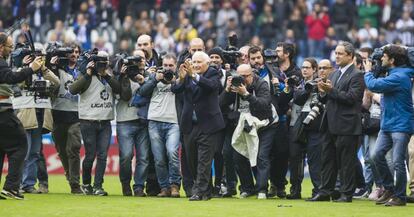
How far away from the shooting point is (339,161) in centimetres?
1700

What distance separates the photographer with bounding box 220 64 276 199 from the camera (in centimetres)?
1766

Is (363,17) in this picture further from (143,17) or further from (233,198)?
(233,198)

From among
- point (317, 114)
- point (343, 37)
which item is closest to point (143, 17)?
point (343, 37)

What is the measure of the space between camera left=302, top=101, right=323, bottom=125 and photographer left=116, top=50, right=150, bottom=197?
2690 millimetres

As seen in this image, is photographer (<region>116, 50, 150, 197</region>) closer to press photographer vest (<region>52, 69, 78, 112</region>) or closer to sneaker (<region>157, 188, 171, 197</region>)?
sneaker (<region>157, 188, 171, 197</region>)

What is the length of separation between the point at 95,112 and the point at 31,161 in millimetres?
1347

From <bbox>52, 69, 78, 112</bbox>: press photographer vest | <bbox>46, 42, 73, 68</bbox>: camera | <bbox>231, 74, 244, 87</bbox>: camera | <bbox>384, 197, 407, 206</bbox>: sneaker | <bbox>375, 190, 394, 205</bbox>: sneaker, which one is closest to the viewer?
<bbox>384, 197, 407, 206</bbox>: sneaker

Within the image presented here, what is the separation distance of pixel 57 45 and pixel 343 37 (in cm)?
1557

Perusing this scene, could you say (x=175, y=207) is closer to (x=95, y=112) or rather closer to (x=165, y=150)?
(x=165, y=150)

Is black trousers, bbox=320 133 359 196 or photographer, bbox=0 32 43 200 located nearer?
photographer, bbox=0 32 43 200

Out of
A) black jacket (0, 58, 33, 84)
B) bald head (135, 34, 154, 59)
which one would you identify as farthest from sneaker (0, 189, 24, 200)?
bald head (135, 34, 154, 59)

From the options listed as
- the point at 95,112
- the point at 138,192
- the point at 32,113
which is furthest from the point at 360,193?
the point at 32,113

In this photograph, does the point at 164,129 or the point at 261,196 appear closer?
the point at 261,196

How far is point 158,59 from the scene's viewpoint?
1884 centimetres
